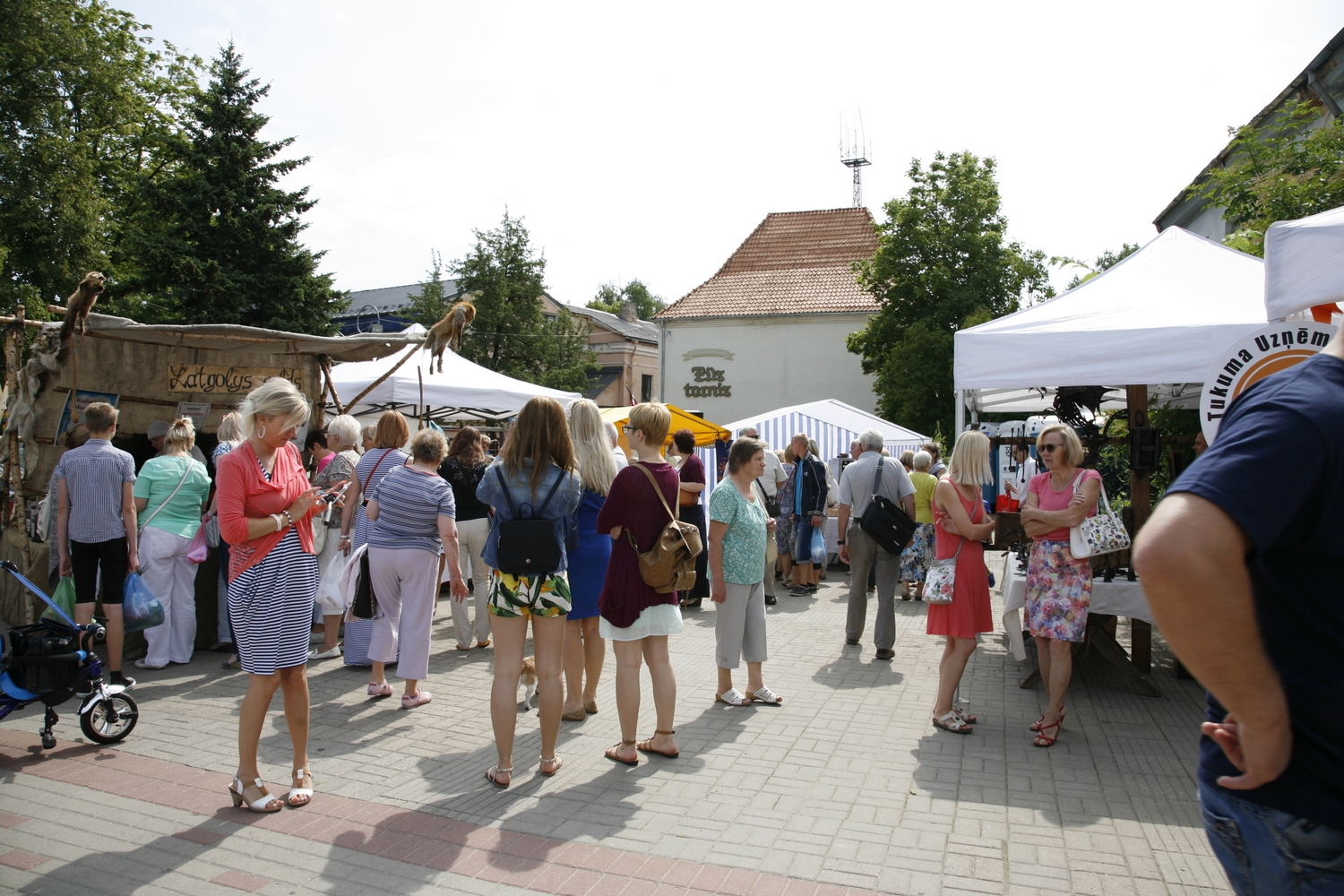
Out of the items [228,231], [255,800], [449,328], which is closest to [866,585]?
[449,328]

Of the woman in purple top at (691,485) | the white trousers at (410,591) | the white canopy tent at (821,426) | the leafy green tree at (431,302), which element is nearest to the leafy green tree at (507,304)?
the leafy green tree at (431,302)

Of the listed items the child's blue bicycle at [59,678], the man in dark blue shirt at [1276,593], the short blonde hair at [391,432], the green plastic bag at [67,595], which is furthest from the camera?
the short blonde hair at [391,432]

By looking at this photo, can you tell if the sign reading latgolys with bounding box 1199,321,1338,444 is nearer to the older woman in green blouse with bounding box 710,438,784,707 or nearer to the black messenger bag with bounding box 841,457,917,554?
the older woman in green blouse with bounding box 710,438,784,707

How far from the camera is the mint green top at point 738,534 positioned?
18.4ft

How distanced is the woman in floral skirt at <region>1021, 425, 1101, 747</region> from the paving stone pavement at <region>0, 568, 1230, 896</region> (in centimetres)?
42

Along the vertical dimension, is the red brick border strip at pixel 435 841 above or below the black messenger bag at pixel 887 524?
below

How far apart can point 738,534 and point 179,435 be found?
13.8 ft

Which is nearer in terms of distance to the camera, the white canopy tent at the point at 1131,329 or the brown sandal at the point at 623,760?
the brown sandal at the point at 623,760

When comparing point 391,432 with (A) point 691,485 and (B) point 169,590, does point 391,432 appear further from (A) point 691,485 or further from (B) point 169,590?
(A) point 691,485

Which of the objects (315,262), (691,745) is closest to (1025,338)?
(691,745)

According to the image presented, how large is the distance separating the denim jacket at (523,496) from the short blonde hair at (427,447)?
1315 mm

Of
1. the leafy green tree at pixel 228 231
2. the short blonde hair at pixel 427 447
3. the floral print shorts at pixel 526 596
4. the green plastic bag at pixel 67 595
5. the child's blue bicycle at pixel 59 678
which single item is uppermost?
the leafy green tree at pixel 228 231

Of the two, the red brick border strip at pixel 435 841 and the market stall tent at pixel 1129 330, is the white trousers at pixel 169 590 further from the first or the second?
the market stall tent at pixel 1129 330

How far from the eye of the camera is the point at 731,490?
5.71m
